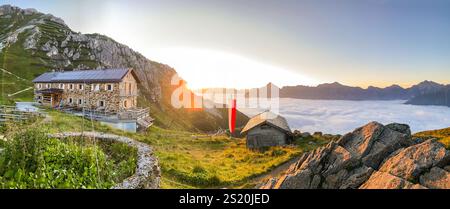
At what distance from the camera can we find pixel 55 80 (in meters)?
4.21

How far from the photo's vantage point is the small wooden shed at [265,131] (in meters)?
4.60

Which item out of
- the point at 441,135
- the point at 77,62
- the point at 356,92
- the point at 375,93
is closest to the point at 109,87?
the point at 77,62

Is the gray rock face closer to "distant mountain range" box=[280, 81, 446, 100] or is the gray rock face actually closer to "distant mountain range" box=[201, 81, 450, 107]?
"distant mountain range" box=[201, 81, 450, 107]

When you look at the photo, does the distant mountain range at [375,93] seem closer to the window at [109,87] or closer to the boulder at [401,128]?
the boulder at [401,128]

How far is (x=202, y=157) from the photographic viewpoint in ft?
14.5

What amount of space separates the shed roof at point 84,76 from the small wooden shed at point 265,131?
6.98ft

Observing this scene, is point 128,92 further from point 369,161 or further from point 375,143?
point 375,143

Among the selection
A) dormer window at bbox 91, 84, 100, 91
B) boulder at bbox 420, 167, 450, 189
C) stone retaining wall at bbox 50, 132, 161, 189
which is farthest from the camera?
stone retaining wall at bbox 50, 132, 161, 189

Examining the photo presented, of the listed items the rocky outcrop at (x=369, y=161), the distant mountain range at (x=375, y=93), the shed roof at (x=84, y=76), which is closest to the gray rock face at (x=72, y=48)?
the shed roof at (x=84, y=76)

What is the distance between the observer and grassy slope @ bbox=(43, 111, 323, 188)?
Answer: 4.24 m

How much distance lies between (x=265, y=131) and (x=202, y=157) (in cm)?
143

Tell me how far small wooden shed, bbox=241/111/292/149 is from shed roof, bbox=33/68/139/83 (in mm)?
2129

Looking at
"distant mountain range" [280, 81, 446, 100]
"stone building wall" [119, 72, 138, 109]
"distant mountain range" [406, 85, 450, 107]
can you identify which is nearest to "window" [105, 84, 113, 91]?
"stone building wall" [119, 72, 138, 109]
